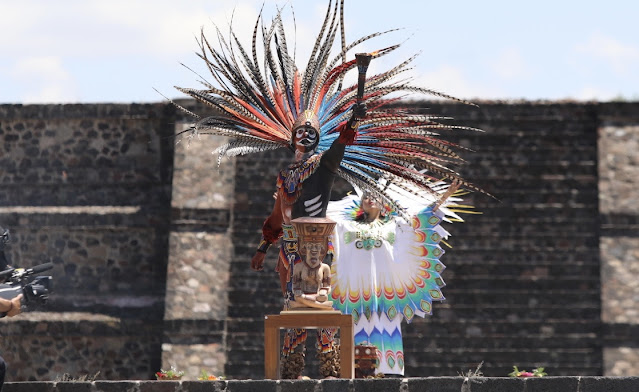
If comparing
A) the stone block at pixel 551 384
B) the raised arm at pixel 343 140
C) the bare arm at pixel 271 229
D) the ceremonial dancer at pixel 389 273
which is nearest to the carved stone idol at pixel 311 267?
the raised arm at pixel 343 140

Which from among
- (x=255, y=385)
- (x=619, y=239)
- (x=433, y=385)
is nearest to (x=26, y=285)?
(x=255, y=385)

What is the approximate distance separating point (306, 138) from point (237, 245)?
694cm

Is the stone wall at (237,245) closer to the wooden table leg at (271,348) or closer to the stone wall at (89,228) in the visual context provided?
the stone wall at (89,228)

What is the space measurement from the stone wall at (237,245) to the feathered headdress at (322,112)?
236 inches

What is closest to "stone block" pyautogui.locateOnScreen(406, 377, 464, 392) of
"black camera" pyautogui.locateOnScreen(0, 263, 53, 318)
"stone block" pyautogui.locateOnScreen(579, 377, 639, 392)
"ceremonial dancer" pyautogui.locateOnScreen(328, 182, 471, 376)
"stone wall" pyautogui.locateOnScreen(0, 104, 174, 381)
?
"stone block" pyautogui.locateOnScreen(579, 377, 639, 392)

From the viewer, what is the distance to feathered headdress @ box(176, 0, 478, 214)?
456 inches

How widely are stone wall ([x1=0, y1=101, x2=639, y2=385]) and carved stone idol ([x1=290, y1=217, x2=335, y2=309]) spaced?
6.44m

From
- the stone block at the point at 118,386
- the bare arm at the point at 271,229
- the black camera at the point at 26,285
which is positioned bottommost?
the stone block at the point at 118,386

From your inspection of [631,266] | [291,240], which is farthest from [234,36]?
[631,266]

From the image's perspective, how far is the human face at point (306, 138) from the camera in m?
11.4

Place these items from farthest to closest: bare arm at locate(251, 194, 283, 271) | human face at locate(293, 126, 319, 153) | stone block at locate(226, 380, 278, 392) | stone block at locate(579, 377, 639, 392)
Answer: bare arm at locate(251, 194, 283, 271) → human face at locate(293, 126, 319, 153) → stone block at locate(226, 380, 278, 392) → stone block at locate(579, 377, 639, 392)

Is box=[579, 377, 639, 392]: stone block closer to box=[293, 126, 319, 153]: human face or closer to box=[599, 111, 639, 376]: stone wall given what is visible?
box=[293, 126, 319, 153]: human face

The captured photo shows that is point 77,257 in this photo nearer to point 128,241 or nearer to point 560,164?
point 128,241

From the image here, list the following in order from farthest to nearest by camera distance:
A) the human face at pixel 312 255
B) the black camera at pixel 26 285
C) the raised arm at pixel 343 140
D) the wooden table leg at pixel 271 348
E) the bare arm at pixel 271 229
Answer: the bare arm at pixel 271 229 < the human face at pixel 312 255 < the raised arm at pixel 343 140 < the wooden table leg at pixel 271 348 < the black camera at pixel 26 285
